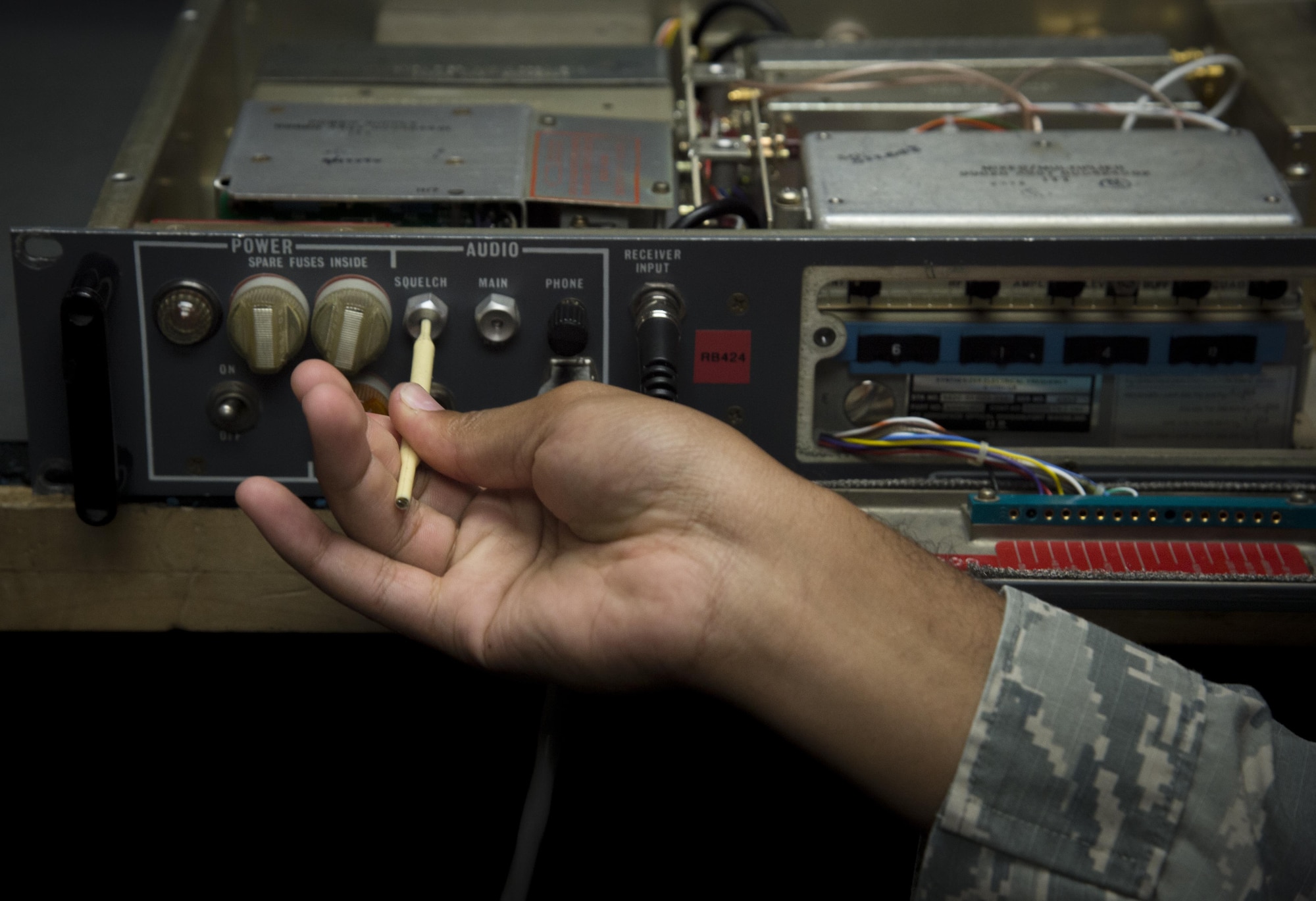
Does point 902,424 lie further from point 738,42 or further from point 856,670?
point 738,42

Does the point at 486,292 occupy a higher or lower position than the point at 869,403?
higher

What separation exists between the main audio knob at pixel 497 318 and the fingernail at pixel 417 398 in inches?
5.1

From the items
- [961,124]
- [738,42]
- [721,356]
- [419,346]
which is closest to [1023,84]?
[961,124]

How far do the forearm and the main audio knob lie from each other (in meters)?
0.33

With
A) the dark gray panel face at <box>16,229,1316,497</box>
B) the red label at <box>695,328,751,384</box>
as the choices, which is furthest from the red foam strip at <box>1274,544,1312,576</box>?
the red label at <box>695,328,751,384</box>

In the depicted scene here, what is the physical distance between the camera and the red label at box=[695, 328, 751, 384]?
3.46 feet

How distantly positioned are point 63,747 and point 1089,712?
1.37m

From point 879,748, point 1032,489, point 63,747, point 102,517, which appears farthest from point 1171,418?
point 63,747

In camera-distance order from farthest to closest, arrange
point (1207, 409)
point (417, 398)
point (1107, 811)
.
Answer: point (1207, 409) < point (417, 398) < point (1107, 811)

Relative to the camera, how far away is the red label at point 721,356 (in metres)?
1.06

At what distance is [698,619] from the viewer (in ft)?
2.65

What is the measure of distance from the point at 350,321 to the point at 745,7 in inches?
34.8

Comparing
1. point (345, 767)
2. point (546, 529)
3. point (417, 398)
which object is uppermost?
point (417, 398)

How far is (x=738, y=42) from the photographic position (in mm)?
1557
